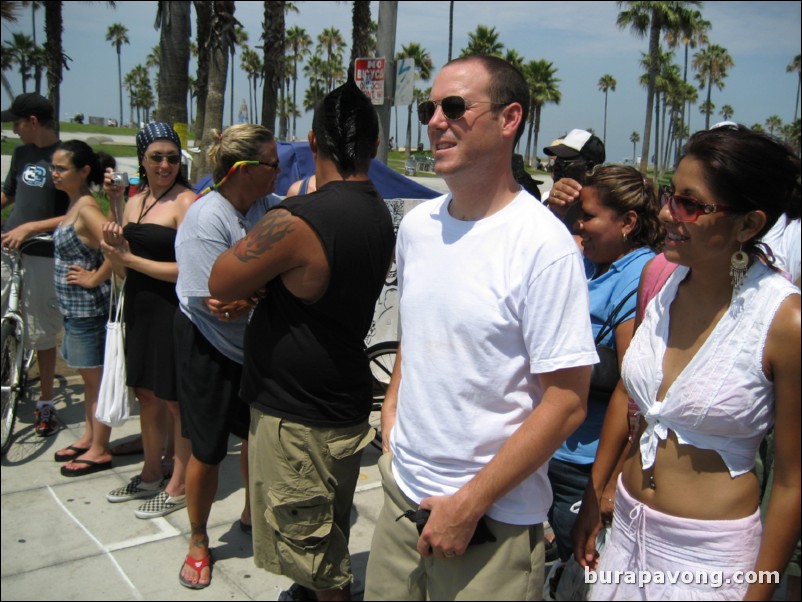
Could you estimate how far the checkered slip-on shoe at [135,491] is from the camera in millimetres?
4098

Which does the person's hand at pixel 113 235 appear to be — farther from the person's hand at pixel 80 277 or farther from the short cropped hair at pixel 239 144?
the short cropped hair at pixel 239 144

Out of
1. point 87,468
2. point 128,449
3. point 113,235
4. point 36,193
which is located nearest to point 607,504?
point 113,235

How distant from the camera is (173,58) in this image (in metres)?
8.65

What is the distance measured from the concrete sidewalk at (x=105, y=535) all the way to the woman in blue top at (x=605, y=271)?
128cm

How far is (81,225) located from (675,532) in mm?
3962

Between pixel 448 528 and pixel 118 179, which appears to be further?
pixel 118 179

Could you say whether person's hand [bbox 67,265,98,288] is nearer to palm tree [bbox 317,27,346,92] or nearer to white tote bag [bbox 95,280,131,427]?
white tote bag [bbox 95,280,131,427]

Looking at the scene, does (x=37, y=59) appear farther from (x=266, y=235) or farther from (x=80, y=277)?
(x=266, y=235)

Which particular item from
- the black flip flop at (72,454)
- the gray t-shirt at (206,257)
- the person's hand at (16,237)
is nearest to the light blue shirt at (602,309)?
the gray t-shirt at (206,257)

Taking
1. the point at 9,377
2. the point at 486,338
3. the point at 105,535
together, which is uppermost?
the point at 486,338

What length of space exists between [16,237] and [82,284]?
0.89 m

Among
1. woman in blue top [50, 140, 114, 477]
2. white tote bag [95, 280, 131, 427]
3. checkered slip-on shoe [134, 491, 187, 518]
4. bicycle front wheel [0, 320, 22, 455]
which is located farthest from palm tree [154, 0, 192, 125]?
checkered slip-on shoe [134, 491, 187, 518]

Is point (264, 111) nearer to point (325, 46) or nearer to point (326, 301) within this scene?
point (326, 301)

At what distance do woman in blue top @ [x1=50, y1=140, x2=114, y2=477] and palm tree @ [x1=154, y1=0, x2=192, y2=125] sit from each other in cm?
412
